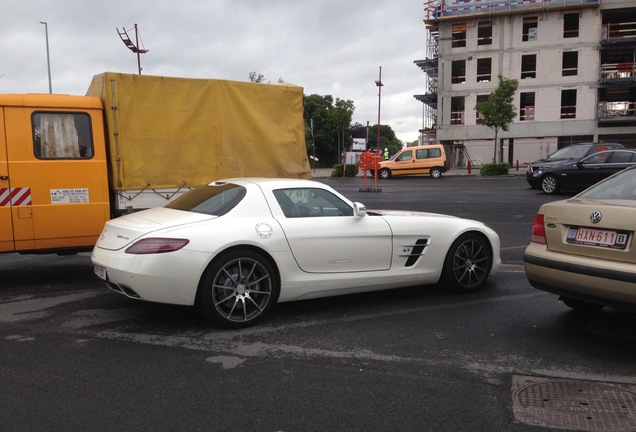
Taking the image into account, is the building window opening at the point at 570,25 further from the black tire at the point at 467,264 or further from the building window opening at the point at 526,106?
the black tire at the point at 467,264

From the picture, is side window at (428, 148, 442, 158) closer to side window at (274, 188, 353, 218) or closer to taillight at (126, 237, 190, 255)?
side window at (274, 188, 353, 218)

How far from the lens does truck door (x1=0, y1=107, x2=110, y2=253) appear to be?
19.0 feet

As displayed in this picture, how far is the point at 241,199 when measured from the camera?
16.0ft

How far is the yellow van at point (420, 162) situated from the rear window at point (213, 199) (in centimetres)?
2606

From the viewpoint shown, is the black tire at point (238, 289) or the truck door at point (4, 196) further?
the truck door at point (4, 196)

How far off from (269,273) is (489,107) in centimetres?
3250

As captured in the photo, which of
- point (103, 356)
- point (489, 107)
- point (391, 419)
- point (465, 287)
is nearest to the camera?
point (391, 419)

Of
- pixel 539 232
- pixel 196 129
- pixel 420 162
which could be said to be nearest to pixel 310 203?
pixel 539 232

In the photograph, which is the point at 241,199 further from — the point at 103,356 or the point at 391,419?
the point at 391,419

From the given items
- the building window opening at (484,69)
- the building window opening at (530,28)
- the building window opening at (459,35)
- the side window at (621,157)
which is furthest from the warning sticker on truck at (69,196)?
the building window opening at (530,28)

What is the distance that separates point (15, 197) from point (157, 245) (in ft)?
8.13

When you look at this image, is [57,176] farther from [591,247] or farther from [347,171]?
[347,171]

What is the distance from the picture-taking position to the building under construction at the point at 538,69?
1619 inches

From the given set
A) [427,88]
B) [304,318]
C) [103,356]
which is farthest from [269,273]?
[427,88]
